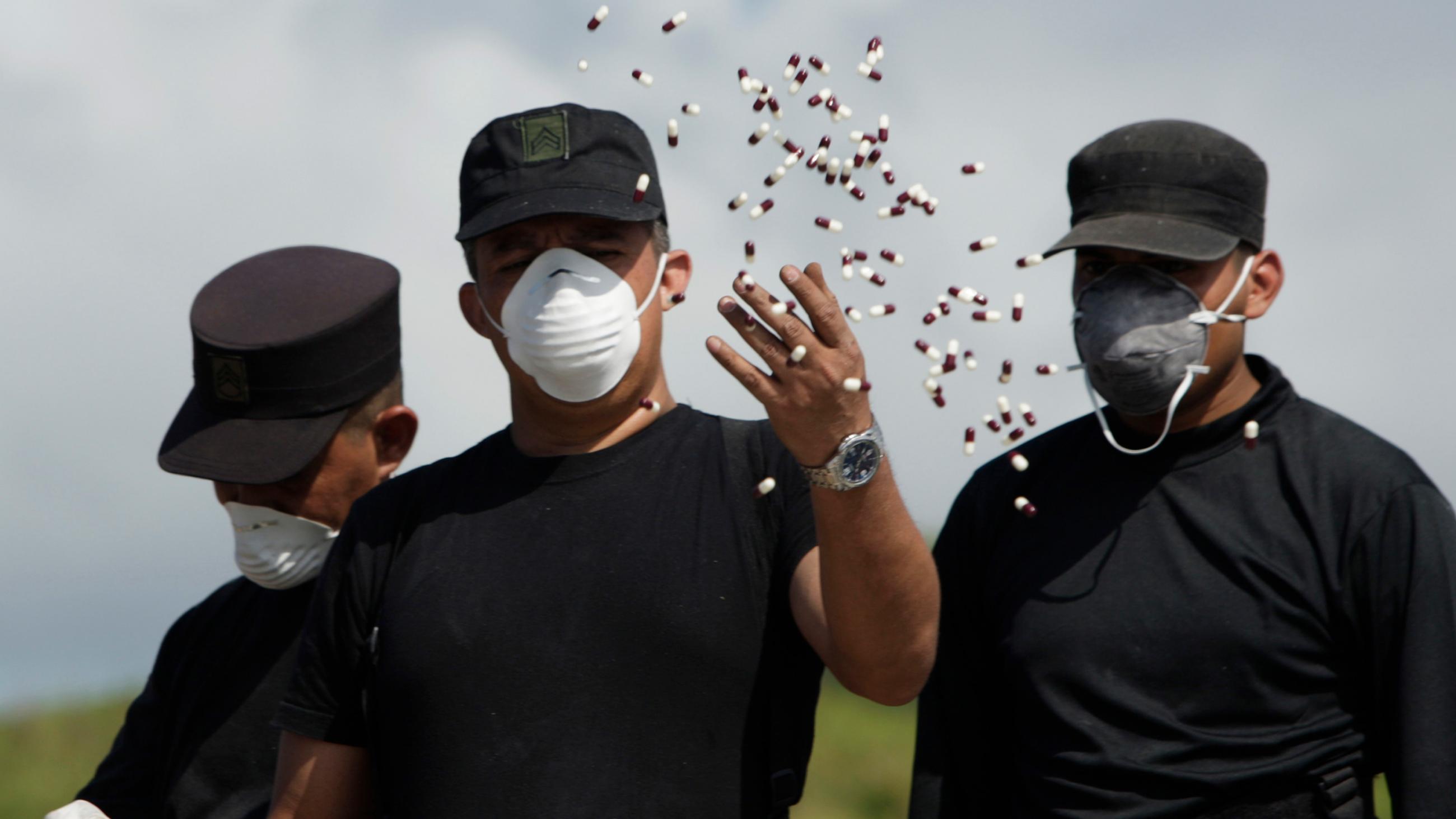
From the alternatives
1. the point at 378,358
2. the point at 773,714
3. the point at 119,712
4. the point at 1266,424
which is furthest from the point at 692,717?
the point at 119,712

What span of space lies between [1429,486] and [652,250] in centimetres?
203

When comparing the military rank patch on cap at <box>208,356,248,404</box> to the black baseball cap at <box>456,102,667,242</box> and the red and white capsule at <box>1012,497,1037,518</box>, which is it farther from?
the red and white capsule at <box>1012,497,1037,518</box>

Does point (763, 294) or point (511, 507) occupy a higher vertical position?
point (763, 294)

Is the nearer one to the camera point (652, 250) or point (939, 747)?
point (652, 250)

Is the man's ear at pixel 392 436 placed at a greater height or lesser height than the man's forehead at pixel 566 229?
lesser

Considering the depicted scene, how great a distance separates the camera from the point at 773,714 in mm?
4020

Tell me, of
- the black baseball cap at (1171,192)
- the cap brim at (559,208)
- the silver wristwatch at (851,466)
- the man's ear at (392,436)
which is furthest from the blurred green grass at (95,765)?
the silver wristwatch at (851,466)

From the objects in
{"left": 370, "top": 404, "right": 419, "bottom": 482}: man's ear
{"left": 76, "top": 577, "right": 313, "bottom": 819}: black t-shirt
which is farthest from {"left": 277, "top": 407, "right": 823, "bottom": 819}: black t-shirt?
{"left": 370, "top": 404, "right": 419, "bottom": 482}: man's ear

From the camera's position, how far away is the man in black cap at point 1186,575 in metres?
4.10

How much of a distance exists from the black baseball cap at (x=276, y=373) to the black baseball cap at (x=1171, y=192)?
224 cm

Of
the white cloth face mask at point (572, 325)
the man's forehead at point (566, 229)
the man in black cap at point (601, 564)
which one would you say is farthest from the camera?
the man's forehead at point (566, 229)

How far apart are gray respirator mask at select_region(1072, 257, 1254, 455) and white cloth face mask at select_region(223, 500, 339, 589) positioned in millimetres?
2419

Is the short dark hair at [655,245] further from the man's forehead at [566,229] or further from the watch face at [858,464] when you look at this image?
the watch face at [858,464]

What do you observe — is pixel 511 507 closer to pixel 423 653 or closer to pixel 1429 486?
pixel 423 653
